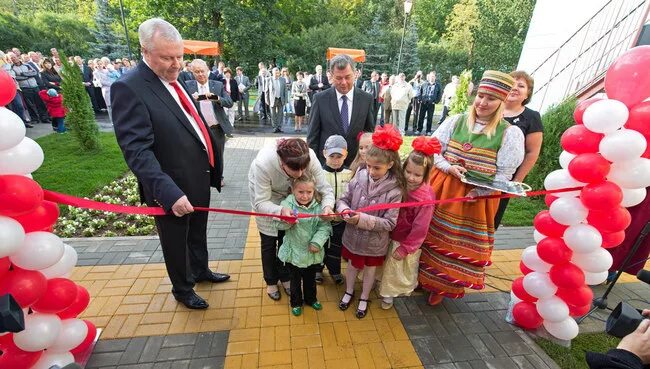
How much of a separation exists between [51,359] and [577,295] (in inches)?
152

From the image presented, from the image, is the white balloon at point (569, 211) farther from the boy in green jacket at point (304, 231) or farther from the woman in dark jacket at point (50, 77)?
the woman in dark jacket at point (50, 77)

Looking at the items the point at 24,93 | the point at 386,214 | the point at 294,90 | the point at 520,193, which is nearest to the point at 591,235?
the point at 520,193

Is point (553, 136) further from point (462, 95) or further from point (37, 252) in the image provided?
point (37, 252)

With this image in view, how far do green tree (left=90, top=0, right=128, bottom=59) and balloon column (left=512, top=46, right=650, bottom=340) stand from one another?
26753 millimetres

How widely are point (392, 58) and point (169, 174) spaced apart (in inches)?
1183

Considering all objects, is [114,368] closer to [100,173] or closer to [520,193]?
[520,193]

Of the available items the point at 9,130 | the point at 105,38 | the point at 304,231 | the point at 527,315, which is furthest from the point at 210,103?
the point at 105,38

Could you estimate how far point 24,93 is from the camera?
10219mm

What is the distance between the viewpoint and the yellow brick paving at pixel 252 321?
2.68 metres

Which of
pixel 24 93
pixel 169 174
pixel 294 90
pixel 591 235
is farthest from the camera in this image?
pixel 294 90

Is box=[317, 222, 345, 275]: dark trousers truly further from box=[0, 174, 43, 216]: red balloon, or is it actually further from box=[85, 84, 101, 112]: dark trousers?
box=[85, 84, 101, 112]: dark trousers

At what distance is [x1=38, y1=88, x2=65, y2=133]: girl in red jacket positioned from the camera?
30.5 ft

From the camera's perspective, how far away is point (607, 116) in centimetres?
231

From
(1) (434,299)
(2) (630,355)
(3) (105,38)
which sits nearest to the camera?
(2) (630,355)
